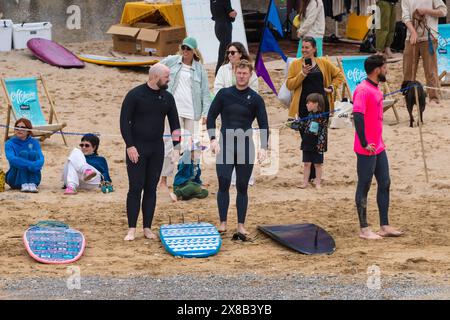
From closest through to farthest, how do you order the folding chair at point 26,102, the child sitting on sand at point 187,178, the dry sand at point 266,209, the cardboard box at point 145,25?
the dry sand at point 266,209
the child sitting on sand at point 187,178
the folding chair at point 26,102
the cardboard box at point 145,25

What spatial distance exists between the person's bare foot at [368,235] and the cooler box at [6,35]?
32.6ft

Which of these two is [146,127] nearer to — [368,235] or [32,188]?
[368,235]

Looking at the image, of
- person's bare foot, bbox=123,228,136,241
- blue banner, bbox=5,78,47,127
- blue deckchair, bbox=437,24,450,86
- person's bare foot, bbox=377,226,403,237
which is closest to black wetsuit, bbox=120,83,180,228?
person's bare foot, bbox=123,228,136,241

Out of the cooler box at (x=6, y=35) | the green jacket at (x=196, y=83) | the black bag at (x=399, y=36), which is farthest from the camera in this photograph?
the black bag at (x=399, y=36)

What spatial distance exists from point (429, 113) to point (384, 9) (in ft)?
11.3

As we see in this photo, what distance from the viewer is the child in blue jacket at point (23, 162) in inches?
499

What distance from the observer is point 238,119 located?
35.0 feet

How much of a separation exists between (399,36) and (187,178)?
8938 millimetres

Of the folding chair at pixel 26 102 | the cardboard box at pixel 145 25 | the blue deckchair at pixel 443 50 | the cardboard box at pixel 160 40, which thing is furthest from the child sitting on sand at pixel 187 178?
the cardboard box at pixel 145 25

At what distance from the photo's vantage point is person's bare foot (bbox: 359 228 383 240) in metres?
10.7

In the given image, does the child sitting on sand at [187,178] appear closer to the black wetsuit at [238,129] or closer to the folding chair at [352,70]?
the black wetsuit at [238,129]

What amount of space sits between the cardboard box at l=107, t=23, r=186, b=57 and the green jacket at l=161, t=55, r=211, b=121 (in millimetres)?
7033

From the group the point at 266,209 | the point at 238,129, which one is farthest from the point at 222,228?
the point at 266,209

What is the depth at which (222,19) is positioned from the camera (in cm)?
1708
